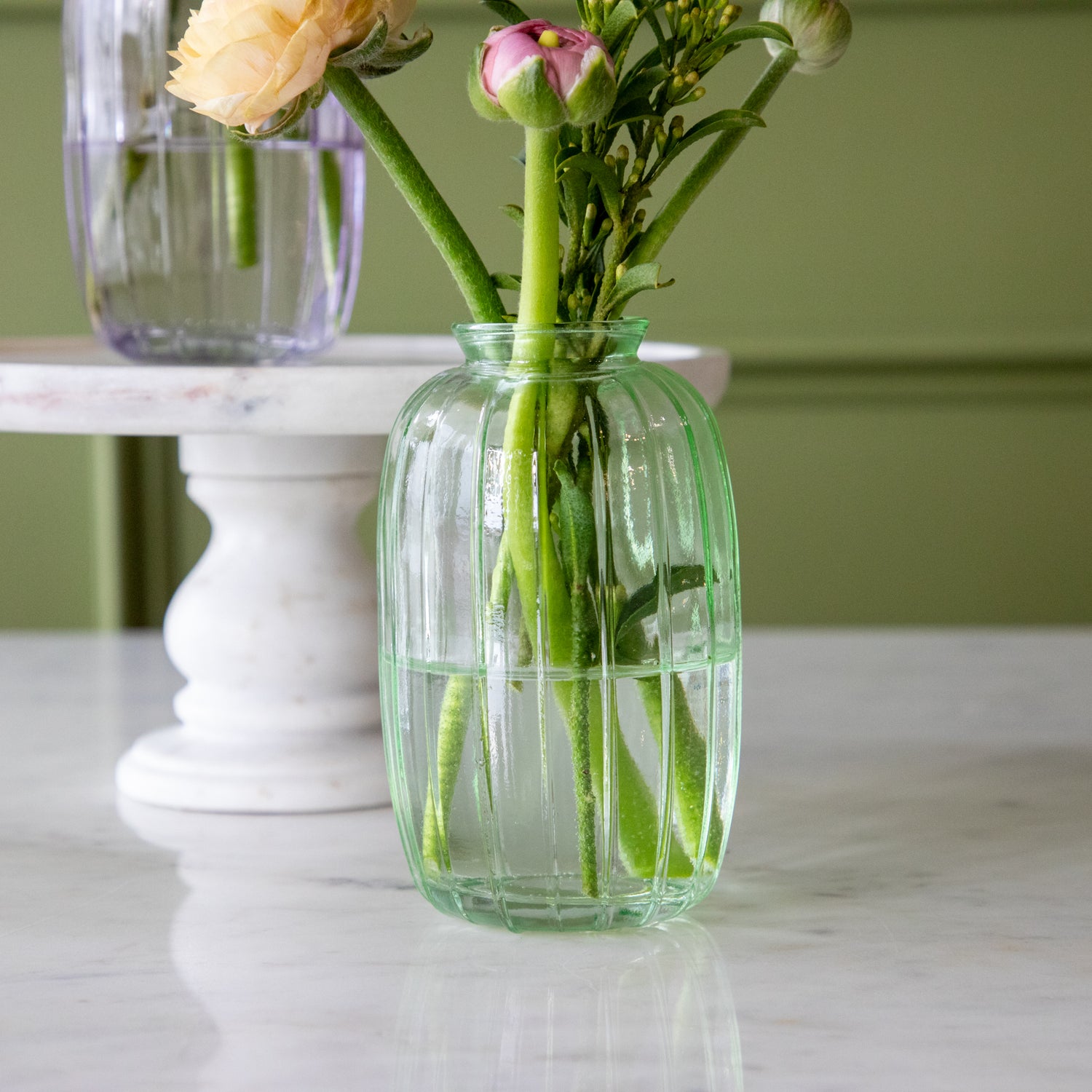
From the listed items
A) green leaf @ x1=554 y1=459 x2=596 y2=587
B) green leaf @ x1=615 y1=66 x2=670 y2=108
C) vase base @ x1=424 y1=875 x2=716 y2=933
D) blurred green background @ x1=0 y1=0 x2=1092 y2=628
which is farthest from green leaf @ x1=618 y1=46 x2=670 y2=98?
blurred green background @ x1=0 y1=0 x2=1092 y2=628

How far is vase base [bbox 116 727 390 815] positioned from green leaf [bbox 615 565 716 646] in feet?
0.69

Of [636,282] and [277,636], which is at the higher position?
[636,282]

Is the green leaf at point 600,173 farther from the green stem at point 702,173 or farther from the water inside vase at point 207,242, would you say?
the water inside vase at point 207,242

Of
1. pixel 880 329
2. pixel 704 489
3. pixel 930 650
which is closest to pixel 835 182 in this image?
pixel 880 329

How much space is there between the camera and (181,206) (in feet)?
2.08

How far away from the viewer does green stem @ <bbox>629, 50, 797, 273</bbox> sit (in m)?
0.43

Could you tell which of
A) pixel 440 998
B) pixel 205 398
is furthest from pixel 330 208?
pixel 440 998

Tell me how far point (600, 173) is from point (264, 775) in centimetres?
30

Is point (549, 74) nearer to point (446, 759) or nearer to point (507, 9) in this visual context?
point (507, 9)

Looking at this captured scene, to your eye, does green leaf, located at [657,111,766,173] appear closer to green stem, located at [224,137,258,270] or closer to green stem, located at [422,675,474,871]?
green stem, located at [422,675,474,871]

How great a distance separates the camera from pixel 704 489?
17.5 inches

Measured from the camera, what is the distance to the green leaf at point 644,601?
1.40 feet

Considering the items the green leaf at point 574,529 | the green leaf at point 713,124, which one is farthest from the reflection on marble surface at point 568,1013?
the green leaf at point 713,124

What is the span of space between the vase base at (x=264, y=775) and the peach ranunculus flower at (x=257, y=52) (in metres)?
0.28
